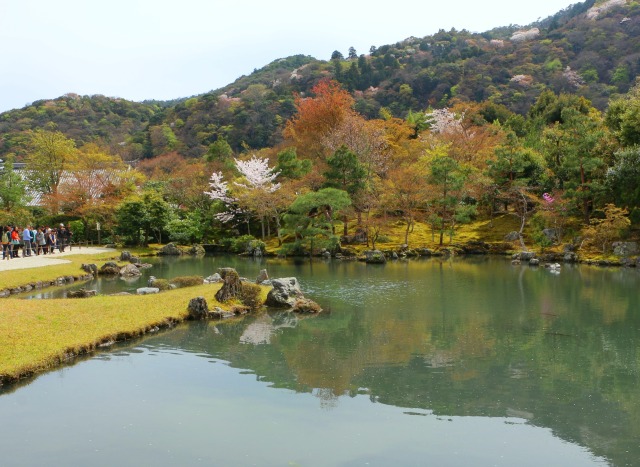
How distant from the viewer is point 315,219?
3081 centimetres

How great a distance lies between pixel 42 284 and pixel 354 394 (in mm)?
15050

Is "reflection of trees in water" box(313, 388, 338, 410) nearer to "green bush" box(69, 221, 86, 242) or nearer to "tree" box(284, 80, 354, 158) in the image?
"green bush" box(69, 221, 86, 242)

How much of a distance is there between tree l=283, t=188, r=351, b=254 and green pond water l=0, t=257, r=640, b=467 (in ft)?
45.3

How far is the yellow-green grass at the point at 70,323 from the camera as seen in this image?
983cm

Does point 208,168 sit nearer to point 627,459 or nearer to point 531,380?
point 531,380

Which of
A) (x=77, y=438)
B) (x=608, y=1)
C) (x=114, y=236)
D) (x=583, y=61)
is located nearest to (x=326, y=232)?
(x=114, y=236)

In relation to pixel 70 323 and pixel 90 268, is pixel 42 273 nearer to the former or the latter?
pixel 90 268

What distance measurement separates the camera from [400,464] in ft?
21.7

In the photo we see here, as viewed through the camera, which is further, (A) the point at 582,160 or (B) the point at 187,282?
(A) the point at 582,160

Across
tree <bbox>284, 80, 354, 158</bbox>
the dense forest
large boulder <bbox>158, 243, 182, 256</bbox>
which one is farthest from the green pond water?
tree <bbox>284, 80, 354, 158</bbox>

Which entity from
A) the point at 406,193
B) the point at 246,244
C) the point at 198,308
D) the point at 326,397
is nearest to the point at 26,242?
the point at 246,244

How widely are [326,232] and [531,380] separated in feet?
68.4

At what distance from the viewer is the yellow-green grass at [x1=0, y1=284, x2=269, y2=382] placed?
32.2 ft

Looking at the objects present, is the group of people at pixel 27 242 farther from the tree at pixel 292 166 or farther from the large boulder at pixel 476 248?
the large boulder at pixel 476 248
